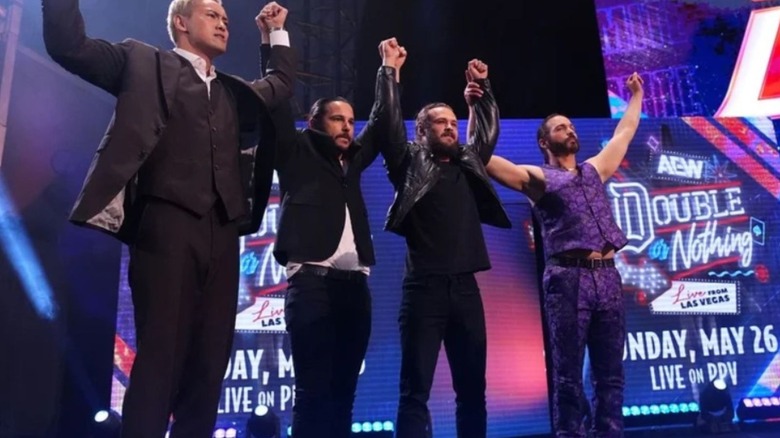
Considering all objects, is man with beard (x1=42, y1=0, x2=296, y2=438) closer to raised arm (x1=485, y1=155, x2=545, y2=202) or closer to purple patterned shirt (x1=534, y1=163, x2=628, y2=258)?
raised arm (x1=485, y1=155, x2=545, y2=202)

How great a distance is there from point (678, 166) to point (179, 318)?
4.29 m

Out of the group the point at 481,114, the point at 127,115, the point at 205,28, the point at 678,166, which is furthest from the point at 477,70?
the point at 678,166

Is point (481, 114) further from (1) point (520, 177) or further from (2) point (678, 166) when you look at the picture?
(2) point (678, 166)

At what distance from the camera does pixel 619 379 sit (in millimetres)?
2621

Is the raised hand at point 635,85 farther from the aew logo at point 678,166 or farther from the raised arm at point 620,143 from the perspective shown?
the aew logo at point 678,166

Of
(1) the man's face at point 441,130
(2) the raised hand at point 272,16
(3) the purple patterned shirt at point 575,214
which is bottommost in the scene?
(3) the purple patterned shirt at point 575,214

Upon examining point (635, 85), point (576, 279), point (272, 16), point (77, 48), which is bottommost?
point (576, 279)

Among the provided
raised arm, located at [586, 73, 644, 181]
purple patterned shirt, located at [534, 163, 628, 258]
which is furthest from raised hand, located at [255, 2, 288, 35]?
raised arm, located at [586, 73, 644, 181]

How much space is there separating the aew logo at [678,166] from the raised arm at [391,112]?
297 centimetres

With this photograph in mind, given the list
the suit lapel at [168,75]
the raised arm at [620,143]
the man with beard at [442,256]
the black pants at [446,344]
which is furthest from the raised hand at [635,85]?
the suit lapel at [168,75]

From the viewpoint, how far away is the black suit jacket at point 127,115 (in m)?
1.58

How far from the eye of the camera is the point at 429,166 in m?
2.66

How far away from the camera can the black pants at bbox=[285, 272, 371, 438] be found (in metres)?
2.25

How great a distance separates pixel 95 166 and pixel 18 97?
11.7 feet
